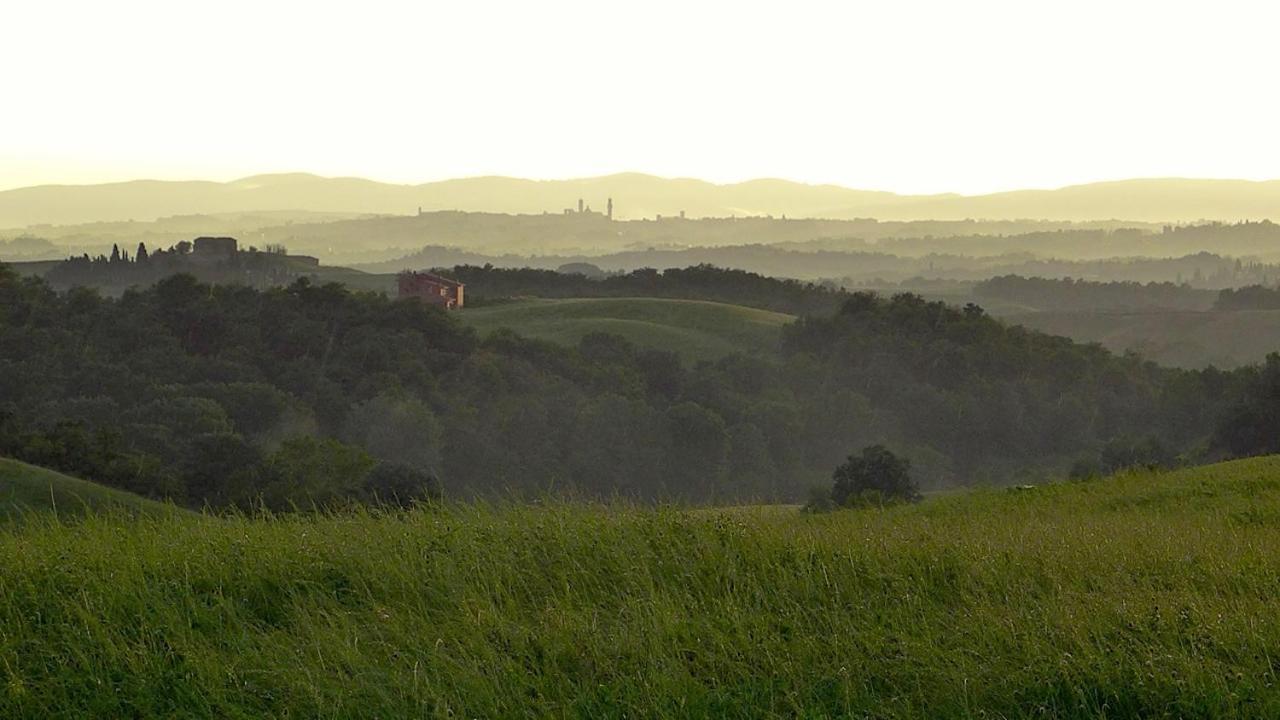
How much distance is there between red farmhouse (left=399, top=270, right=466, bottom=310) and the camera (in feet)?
488

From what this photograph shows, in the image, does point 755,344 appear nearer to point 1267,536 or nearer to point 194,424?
point 194,424

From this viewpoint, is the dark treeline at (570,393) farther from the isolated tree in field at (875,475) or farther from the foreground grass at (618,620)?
the foreground grass at (618,620)

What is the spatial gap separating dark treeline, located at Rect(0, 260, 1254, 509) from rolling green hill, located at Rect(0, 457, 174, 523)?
35775mm

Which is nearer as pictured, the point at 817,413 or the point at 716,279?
the point at 817,413

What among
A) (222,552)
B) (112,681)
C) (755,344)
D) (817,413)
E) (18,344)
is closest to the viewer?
(112,681)

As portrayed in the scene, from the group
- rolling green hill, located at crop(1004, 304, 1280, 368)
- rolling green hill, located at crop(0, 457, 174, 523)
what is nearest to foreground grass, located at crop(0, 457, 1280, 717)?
rolling green hill, located at crop(0, 457, 174, 523)

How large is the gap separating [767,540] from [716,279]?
168954 millimetres

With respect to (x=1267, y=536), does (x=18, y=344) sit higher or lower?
lower

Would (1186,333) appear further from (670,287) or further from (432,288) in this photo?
(432,288)

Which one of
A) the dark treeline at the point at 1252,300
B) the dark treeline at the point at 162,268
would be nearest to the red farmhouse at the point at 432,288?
the dark treeline at the point at 162,268

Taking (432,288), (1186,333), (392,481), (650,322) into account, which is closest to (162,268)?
(432,288)

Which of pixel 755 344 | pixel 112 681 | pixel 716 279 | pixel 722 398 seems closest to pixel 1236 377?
pixel 722 398

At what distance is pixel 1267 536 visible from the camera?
1305cm

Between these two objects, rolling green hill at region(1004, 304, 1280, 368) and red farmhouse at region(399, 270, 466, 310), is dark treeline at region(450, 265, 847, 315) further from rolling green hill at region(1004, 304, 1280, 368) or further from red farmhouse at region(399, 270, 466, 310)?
rolling green hill at region(1004, 304, 1280, 368)
